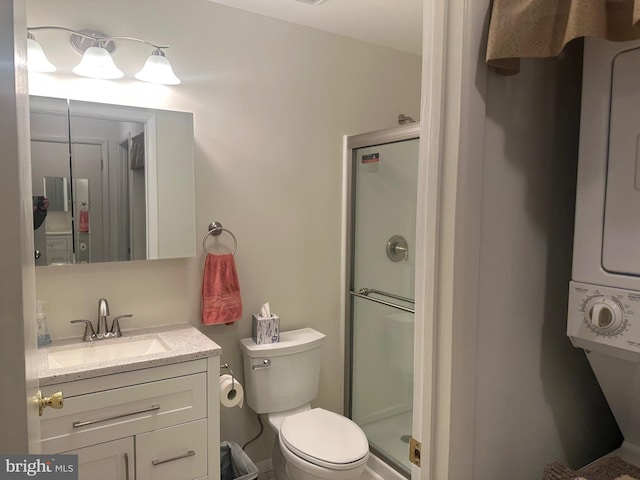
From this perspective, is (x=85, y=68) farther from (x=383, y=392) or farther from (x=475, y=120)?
(x=383, y=392)

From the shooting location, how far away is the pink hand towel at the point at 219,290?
2.20 meters

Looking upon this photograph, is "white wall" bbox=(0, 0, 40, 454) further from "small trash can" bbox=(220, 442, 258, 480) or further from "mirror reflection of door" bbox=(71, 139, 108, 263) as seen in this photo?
"small trash can" bbox=(220, 442, 258, 480)

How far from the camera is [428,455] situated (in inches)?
36.8

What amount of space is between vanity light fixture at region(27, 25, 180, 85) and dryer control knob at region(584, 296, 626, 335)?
1.86 metres

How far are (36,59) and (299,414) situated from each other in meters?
1.94

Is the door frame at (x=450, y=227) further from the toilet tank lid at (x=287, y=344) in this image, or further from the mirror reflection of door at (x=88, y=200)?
the mirror reflection of door at (x=88, y=200)

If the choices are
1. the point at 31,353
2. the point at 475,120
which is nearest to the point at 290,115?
the point at 475,120

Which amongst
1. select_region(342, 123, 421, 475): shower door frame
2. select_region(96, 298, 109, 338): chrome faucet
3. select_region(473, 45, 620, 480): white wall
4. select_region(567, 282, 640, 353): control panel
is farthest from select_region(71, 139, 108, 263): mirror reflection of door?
select_region(567, 282, 640, 353): control panel

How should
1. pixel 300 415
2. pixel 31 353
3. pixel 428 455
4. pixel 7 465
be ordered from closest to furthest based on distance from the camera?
1. pixel 7 465
2. pixel 31 353
3. pixel 428 455
4. pixel 300 415

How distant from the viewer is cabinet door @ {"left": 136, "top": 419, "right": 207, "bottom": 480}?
5.78 ft

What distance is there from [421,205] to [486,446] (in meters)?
0.53

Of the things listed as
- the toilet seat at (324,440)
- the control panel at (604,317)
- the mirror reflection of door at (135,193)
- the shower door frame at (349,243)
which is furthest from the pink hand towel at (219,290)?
the control panel at (604,317)

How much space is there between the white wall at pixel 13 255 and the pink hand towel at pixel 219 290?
146cm

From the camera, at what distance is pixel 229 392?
2.04m
